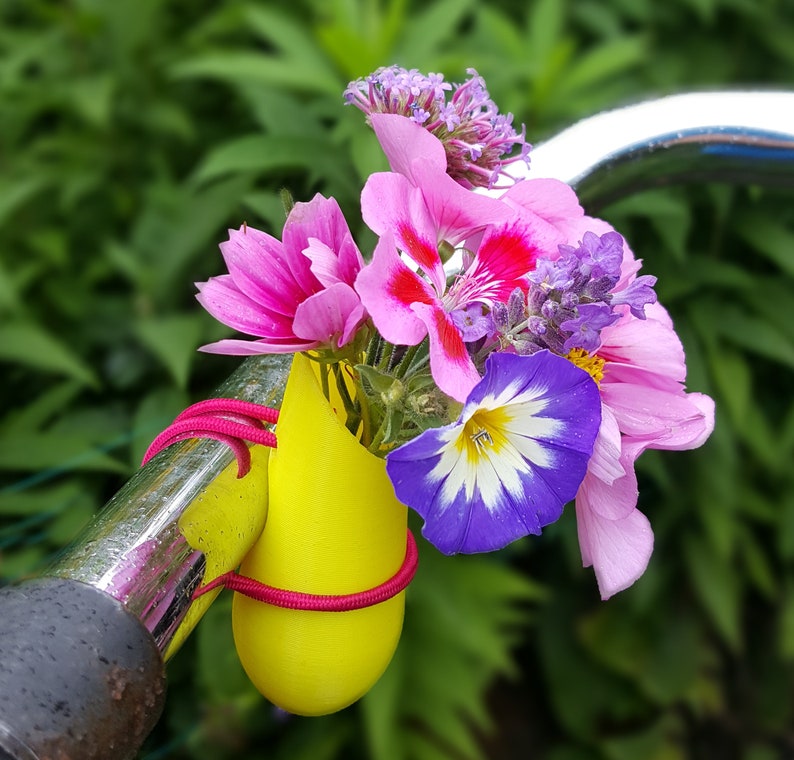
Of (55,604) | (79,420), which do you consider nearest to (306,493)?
(55,604)

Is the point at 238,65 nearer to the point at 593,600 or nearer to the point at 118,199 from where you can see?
the point at 118,199

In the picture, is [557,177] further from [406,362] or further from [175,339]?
[175,339]

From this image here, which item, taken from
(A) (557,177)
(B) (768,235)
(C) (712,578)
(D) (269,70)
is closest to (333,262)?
(A) (557,177)

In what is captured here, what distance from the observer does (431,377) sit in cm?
34

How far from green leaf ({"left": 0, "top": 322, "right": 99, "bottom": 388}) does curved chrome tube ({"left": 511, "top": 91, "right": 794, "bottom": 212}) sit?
23.7 inches

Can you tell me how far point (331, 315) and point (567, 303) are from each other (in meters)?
0.08

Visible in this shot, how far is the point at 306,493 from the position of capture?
1.22 feet

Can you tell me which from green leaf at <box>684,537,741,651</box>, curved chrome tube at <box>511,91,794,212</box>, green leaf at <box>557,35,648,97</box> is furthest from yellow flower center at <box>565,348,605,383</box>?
green leaf at <box>684,537,741,651</box>

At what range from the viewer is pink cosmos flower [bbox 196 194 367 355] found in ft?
1.09

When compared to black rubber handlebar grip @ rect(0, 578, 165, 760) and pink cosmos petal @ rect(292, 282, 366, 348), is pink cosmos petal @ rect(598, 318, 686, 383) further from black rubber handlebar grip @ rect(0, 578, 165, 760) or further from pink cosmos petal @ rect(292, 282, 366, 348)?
black rubber handlebar grip @ rect(0, 578, 165, 760)

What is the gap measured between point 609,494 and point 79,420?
82cm

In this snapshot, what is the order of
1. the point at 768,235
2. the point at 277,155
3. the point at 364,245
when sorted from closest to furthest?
the point at 364,245 < the point at 277,155 < the point at 768,235

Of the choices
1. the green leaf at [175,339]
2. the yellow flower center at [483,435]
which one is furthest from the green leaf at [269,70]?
the yellow flower center at [483,435]

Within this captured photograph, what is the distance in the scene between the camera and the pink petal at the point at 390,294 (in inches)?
12.2
